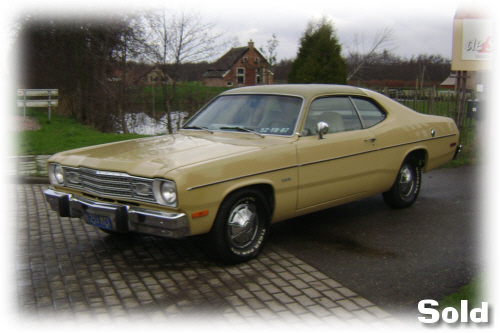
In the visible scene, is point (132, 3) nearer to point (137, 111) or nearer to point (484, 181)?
point (137, 111)

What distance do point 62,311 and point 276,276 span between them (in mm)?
1792

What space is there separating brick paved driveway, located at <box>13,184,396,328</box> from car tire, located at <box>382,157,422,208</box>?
2267 millimetres

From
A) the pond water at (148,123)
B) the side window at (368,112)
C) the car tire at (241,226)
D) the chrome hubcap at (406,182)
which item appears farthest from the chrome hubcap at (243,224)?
the pond water at (148,123)

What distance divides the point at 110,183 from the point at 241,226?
126 cm

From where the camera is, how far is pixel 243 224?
479cm

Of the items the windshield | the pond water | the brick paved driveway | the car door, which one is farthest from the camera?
the pond water

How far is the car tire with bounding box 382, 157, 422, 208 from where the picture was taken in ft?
22.4

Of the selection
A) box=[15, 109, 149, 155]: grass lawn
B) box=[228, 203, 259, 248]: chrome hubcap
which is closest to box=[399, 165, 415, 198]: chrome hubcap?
box=[228, 203, 259, 248]: chrome hubcap

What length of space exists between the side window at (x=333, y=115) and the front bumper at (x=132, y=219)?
185 centimetres

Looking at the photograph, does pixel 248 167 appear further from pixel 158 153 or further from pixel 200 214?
pixel 158 153

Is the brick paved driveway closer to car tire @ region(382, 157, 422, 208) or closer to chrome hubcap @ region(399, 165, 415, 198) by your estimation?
car tire @ region(382, 157, 422, 208)

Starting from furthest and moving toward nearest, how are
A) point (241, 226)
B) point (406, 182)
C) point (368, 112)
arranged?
1. point (406, 182)
2. point (368, 112)
3. point (241, 226)

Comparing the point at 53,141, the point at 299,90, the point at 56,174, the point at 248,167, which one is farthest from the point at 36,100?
the point at 248,167

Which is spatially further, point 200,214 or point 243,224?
point 243,224
